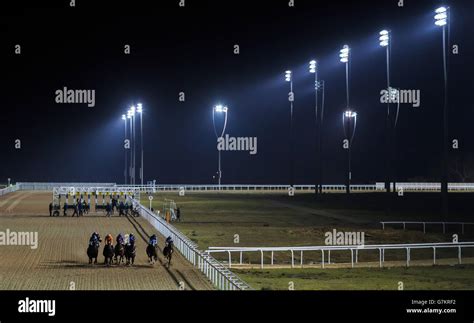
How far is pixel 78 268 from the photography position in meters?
18.5

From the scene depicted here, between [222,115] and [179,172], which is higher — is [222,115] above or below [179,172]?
above

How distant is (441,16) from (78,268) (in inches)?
778

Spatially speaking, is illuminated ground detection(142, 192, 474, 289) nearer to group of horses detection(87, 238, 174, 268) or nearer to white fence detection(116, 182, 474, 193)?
group of horses detection(87, 238, 174, 268)

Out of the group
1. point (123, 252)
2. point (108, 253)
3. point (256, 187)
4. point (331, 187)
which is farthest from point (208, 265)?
point (256, 187)

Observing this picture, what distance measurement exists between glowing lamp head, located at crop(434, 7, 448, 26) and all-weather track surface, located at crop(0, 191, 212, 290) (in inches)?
564

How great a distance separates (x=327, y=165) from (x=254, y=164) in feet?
25.6

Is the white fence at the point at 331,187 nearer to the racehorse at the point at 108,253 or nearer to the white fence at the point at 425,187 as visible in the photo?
the white fence at the point at 425,187

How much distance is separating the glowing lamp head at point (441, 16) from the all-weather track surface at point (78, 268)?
1433 cm

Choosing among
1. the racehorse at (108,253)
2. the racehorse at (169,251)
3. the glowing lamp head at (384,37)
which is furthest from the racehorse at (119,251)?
the glowing lamp head at (384,37)

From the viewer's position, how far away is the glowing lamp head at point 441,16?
103ft

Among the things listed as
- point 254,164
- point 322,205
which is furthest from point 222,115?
point 322,205
